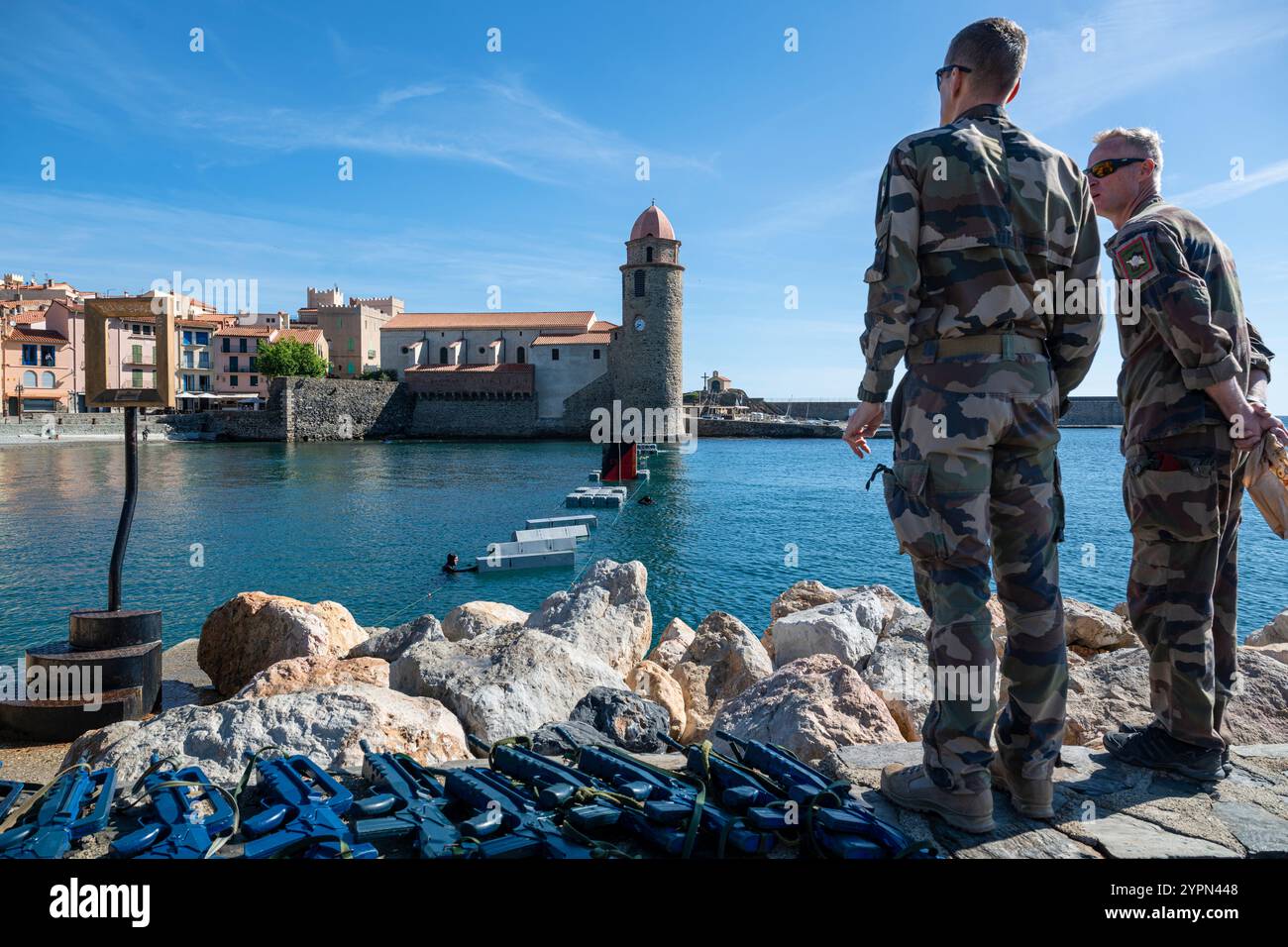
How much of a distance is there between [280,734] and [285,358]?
220 feet

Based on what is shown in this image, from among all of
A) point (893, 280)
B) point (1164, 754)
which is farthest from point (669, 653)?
point (893, 280)

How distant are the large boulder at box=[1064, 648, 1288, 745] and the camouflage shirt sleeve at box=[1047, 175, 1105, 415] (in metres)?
1.73

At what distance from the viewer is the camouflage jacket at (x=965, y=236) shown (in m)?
2.21

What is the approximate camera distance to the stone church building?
5769 centimetres

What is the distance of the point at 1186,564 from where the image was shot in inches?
103

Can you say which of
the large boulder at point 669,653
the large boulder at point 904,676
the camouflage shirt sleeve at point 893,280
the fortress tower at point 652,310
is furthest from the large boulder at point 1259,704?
the fortress tower at point 652,310

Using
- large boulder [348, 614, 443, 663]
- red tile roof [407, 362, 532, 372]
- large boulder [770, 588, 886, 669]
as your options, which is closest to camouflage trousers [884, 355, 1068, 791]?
large boulder [770, 588, 886, 669]

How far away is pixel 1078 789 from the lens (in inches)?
98.1

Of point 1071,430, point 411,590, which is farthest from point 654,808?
point 1071,430

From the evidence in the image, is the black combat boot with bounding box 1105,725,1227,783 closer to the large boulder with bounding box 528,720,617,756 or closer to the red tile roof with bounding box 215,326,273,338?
the large boulder with bounding box 528,720,617,756

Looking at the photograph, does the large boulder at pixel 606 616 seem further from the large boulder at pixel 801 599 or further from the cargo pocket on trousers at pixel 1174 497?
the cargo pocket on trousers at pixel 1174 497
